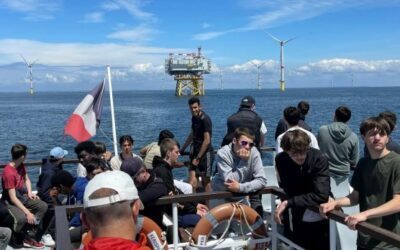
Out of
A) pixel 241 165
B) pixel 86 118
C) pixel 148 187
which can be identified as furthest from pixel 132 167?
pixel 86 118

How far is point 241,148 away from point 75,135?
4.14m

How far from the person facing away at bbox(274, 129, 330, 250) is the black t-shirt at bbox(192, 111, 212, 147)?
3133mm

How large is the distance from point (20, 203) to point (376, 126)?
462cm

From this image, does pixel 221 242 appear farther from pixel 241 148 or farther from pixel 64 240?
pixel 64 240

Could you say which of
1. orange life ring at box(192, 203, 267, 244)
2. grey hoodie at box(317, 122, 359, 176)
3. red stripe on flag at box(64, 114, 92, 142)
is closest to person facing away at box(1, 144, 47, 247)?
red stripe on flag at box(64, 114, 92, 142)

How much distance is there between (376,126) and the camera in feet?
11.0

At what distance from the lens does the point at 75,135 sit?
770 cm

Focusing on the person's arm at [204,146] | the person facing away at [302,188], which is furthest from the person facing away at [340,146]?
the person facing away at [302,188]

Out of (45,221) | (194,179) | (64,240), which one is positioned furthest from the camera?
(194,179)

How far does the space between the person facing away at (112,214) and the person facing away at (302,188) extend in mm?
2029

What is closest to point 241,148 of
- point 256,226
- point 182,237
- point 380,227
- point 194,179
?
point 256,226

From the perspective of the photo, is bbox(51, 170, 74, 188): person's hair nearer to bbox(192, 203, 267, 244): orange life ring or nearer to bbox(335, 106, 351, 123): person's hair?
bbox(192, 203, 267, 244): orange life ring

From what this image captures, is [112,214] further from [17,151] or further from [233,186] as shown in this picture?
[17,151]

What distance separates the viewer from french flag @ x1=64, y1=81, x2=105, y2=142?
7.70 m
